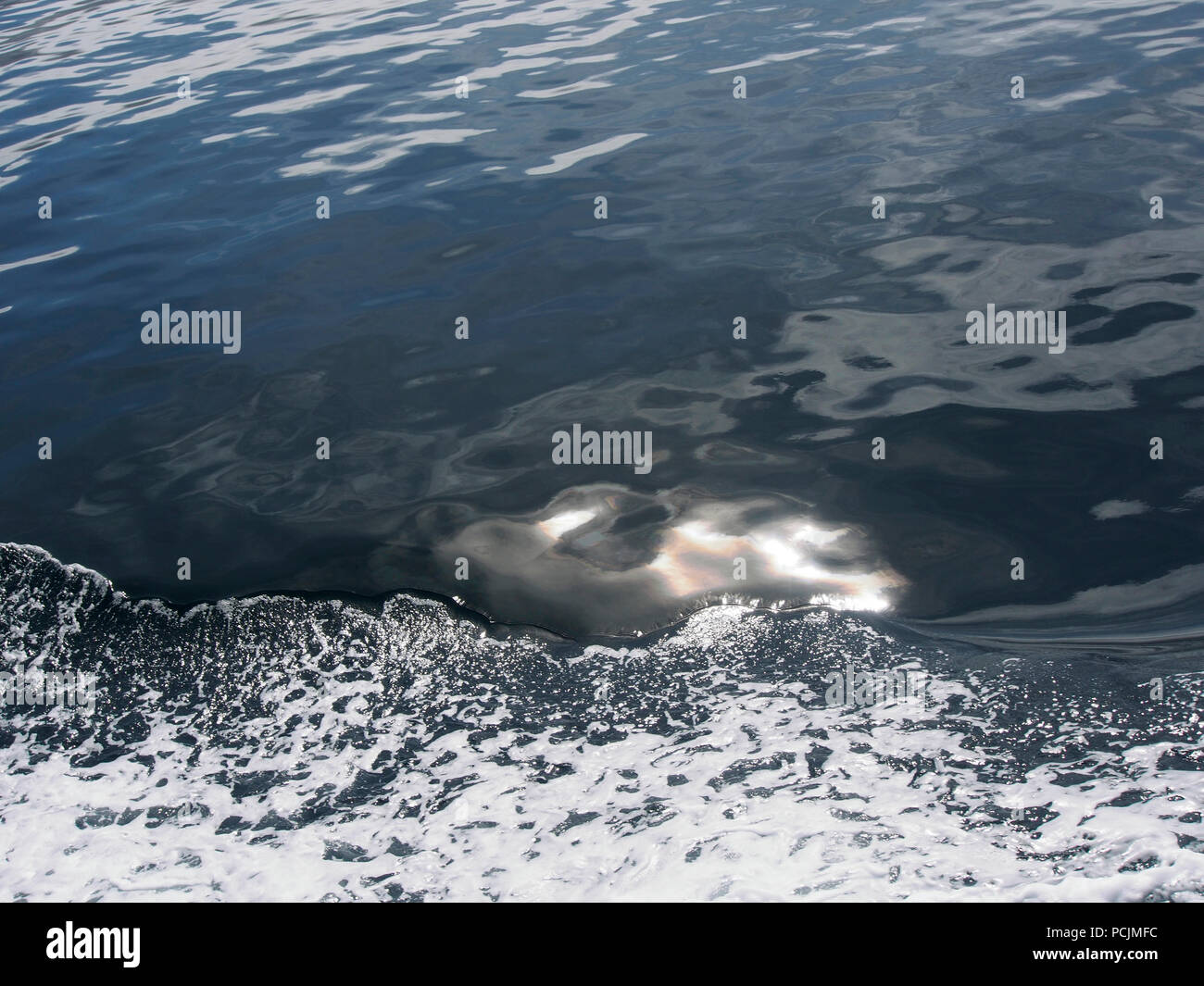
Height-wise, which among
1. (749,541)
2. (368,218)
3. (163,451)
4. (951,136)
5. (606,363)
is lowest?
(749,541)

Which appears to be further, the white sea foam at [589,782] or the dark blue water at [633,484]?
the dark blue water at [633,484]

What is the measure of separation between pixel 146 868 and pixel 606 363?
4.60 m

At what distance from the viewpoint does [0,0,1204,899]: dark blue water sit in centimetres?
450

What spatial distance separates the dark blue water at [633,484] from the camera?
177 inches

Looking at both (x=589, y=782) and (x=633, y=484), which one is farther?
(x=633, y=484)

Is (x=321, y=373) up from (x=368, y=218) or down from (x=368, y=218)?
down

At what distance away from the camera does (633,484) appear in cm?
662

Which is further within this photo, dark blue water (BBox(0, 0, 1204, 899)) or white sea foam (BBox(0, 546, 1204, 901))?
dark blue water (BBox(0, 0, 1204, 899))

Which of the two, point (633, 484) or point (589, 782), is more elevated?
point (633, 484)

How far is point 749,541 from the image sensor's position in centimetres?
606

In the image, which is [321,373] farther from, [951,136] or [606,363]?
[951,136]

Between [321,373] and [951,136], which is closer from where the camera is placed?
[321,373]
